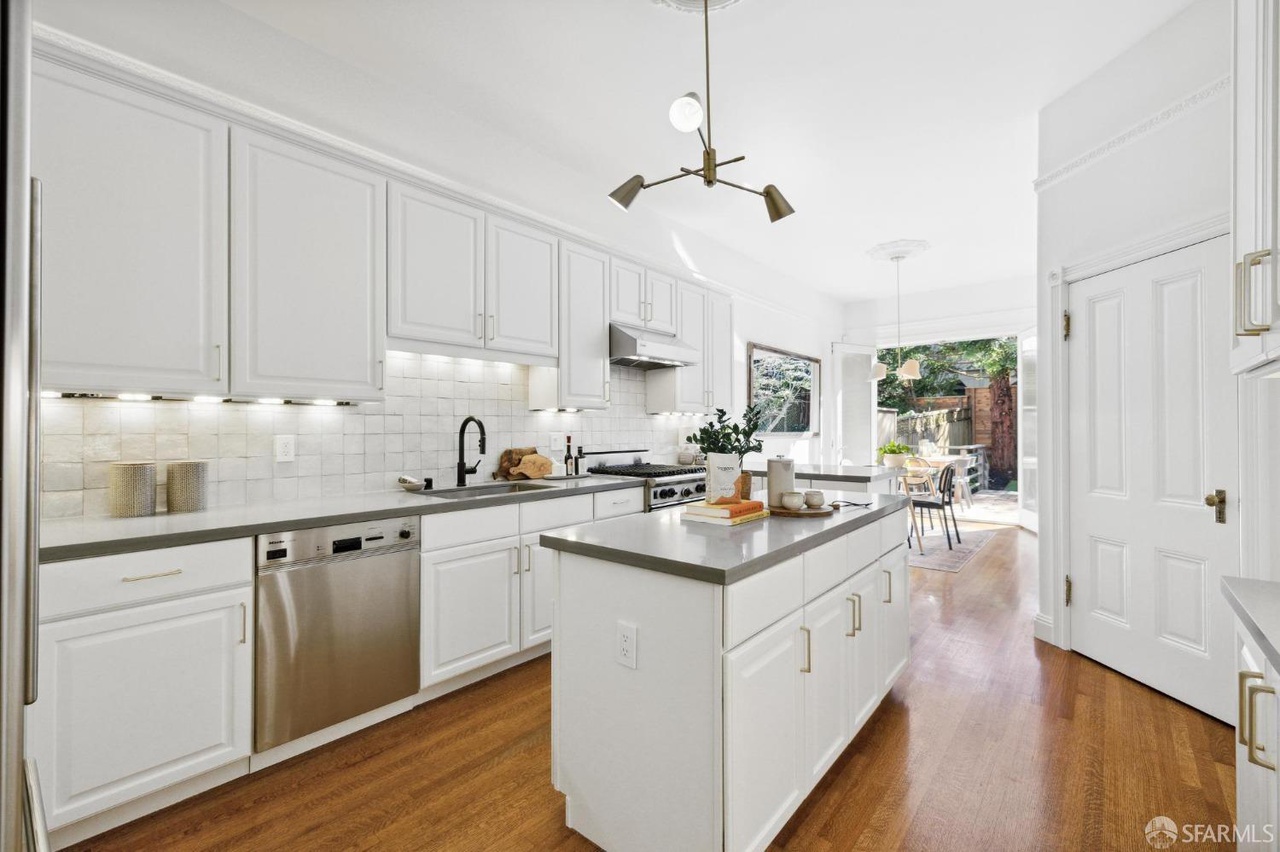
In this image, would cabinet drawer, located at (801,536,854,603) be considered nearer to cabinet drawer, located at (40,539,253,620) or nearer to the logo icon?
the logo icon

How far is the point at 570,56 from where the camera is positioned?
106 inches

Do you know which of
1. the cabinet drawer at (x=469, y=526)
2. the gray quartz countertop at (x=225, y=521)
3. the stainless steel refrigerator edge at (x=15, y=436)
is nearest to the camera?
the stainless steel refrigerator edge at (x=15, y=436)

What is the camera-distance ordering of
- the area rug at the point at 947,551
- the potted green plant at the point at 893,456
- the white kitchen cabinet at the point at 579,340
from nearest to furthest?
the white kitchen cabinet at the point at 579,340 < the area rug at the point at 947,551 < the potted green plant at the point at 893,456

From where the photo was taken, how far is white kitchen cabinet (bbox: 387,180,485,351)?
2768mm

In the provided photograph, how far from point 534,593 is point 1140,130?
12.3 ft

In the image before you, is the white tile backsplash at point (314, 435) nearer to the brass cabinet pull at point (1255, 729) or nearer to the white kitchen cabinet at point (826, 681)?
the white kitchen cabinet at point (826, 681)

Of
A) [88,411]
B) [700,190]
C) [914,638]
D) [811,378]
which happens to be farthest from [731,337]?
[88,411]

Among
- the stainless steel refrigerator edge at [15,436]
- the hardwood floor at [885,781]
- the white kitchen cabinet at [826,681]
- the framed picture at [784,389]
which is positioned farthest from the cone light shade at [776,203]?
the framed picture at [784,389]

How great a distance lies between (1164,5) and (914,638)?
3273 millimetres

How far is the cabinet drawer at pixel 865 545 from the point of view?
2.14 metres

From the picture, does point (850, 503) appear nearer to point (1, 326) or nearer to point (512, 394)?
point (512, 394)

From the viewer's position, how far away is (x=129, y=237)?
2004 mm

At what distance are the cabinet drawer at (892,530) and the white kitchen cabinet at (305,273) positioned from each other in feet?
7.75

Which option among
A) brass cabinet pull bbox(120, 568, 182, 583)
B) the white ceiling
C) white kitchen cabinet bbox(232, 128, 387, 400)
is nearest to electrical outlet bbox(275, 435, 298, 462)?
white kitchen cabinet bbox(232, 128, 387, 400)
